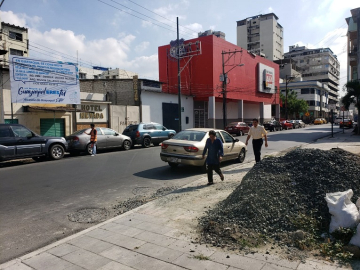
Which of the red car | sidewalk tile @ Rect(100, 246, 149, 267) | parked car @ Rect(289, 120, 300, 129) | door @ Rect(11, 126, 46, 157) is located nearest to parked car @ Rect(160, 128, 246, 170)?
sidewalk tile @ Rect(100, 246, 149, 267)

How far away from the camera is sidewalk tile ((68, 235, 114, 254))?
3902 millimetres

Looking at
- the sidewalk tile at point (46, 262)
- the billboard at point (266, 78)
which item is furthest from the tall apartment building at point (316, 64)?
the sidewalk tile at point (46, 262)

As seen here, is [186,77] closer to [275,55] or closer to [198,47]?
[198,47]

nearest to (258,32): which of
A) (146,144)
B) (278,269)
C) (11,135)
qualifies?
(146,144)

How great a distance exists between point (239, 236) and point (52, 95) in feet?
56.1

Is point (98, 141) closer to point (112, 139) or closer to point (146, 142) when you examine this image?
point (112, 139)

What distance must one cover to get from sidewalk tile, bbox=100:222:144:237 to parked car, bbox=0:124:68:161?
8815 mm

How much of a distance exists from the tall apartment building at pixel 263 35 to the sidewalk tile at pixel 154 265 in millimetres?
88935

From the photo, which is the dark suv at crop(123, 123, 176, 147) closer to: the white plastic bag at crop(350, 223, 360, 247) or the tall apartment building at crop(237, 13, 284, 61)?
the white plastic bag at crop(350, 223, 360, 247)

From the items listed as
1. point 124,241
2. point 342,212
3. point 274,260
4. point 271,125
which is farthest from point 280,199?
point 271,125

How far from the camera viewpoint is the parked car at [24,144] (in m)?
11.4

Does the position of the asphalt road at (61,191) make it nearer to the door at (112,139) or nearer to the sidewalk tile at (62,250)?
the sidewalk tile at (62,250)

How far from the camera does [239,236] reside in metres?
3.96

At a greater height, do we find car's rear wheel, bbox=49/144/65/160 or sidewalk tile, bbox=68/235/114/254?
car's rear wheel, bbox=49/144/65/160
